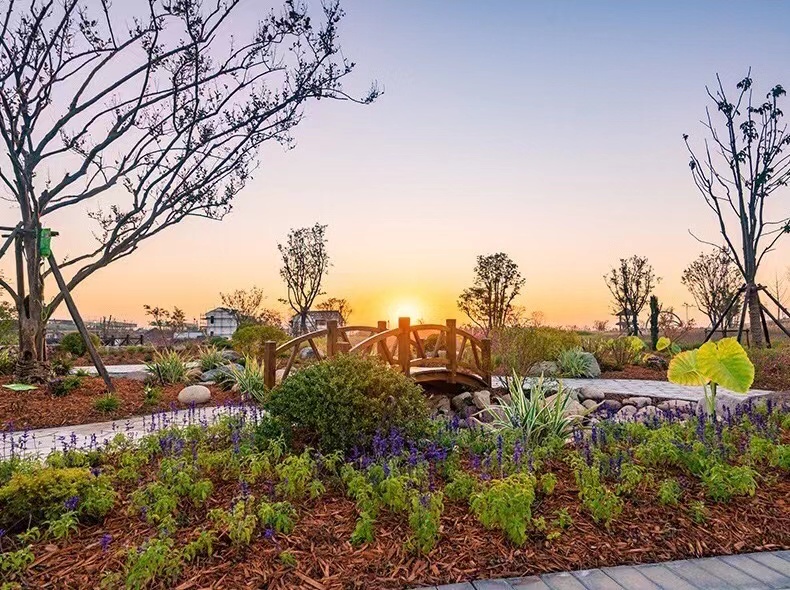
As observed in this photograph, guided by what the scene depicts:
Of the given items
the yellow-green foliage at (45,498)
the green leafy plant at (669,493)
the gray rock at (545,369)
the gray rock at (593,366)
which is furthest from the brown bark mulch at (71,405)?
the gray rock at (593,366)

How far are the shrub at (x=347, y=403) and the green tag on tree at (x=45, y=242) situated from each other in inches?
200

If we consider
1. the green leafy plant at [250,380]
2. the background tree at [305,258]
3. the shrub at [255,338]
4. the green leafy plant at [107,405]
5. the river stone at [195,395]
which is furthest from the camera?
the background tree at [305,258]

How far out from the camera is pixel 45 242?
25.0 feet

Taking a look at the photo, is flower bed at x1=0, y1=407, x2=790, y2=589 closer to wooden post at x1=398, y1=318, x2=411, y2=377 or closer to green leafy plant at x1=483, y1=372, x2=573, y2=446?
green leafy plant at x1=483, y1=372, x2=573, y2=446

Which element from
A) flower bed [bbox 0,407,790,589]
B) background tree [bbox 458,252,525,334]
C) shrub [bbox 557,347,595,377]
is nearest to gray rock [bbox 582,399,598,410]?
shrub [bbox 557,347,595,377]

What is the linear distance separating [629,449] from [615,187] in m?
6.02

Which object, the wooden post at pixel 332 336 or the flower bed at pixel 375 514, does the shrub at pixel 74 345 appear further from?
the flower bed at pixel 375 514

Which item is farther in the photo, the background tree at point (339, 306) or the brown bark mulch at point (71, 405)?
the background tree at point (339, 306)

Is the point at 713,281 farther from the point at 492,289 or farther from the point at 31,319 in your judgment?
the point at 31,319

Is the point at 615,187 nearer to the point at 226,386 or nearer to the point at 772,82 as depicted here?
the point at 226,386

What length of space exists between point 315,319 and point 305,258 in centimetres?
249

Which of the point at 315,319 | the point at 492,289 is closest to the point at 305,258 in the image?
the point at 315,319

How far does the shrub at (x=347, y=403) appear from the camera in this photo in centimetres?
394

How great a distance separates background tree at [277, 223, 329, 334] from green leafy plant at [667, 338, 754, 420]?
16824 mm
